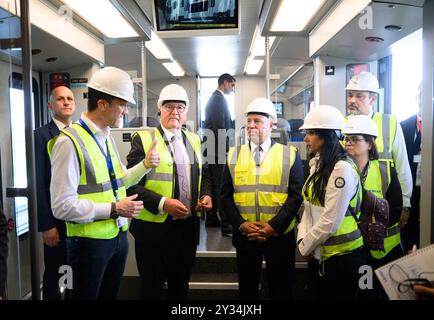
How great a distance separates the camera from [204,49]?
4.79 meters

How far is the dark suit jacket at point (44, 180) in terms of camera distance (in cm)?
201

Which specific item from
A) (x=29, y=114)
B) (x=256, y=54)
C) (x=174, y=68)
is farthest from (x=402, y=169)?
(x=174, y=68)

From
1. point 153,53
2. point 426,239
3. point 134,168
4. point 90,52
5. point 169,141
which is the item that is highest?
point 153,53

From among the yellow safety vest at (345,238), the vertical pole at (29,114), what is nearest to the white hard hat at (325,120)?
the yellow safety vest at (345,238)

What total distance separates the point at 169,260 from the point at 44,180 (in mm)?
927

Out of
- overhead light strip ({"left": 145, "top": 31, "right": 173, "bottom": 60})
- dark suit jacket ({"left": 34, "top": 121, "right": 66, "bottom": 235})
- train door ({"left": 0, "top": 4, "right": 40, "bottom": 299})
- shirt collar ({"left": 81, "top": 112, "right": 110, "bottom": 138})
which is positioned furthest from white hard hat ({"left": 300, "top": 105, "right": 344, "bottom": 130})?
overhead light strip ({"left": 145, "top": 31, "right": 173, "bottom": 60})

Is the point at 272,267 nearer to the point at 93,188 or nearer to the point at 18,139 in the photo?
the point at 93,188

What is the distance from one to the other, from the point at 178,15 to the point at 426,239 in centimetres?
219

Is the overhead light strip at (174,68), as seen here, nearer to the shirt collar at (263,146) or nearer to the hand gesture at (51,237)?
the shirt collar at (263,146)

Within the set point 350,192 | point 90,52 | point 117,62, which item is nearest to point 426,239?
point 350,192

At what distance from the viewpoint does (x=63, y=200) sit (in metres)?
1.46

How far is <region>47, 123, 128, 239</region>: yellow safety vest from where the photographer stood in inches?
60.1

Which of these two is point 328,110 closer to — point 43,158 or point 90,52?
point 43,158

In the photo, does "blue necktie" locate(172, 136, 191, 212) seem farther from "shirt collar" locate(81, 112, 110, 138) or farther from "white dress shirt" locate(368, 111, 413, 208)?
"white dress shirt" locate(368, 111, 413, 208)
